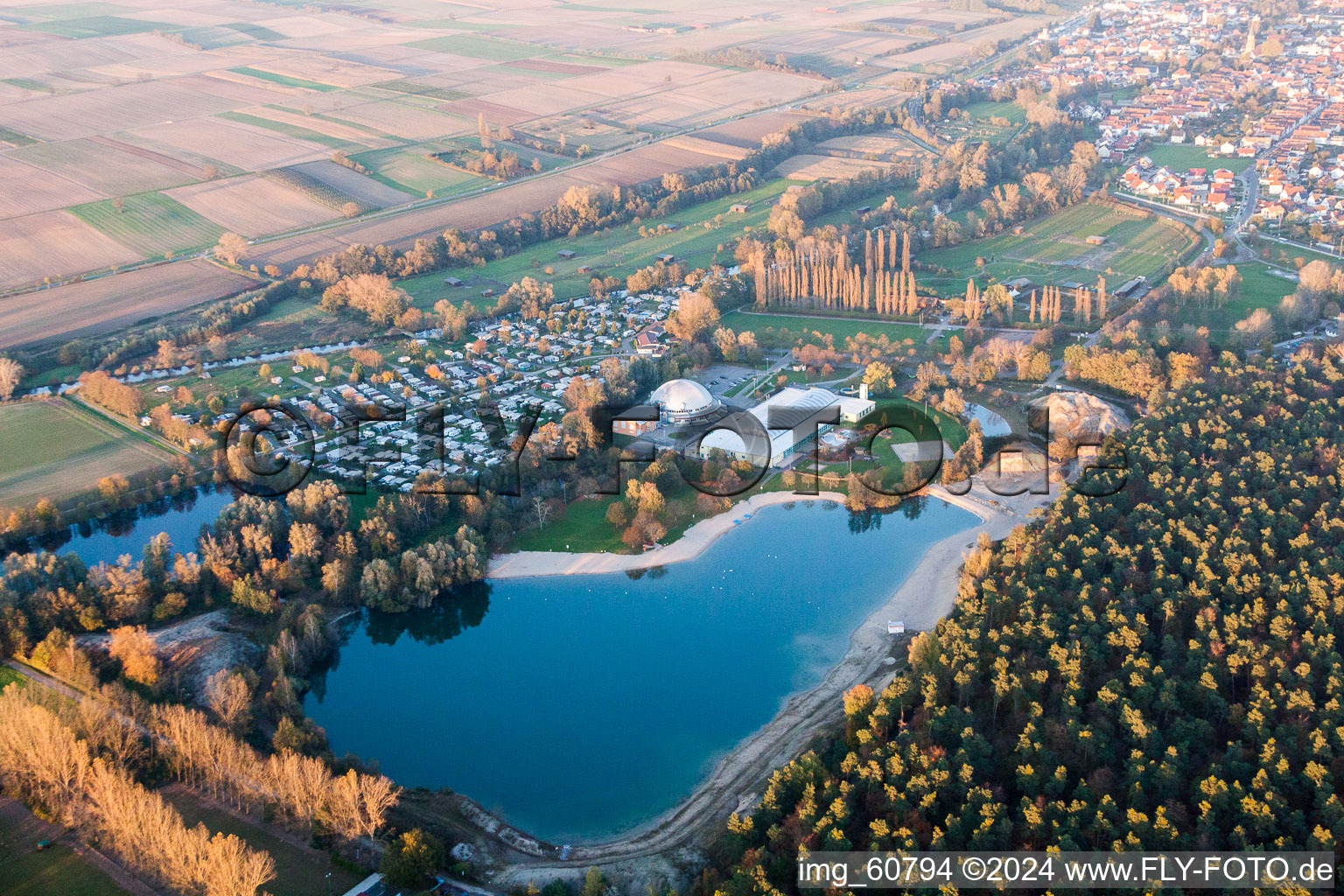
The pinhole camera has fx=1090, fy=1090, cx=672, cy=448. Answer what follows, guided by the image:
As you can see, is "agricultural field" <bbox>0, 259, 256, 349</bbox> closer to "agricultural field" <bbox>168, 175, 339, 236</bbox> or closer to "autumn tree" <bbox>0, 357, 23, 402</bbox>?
"autumn tree" <bbox>0, 357, 23, 402</bbox>

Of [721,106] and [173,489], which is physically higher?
[721,106]

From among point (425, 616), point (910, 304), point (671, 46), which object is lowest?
point (425, 616)

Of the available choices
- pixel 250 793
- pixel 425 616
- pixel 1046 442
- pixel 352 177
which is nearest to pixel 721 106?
pixel 352 177

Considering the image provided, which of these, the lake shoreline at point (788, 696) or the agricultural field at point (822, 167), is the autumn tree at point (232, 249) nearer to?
the lake shoreline at point (788, 696)

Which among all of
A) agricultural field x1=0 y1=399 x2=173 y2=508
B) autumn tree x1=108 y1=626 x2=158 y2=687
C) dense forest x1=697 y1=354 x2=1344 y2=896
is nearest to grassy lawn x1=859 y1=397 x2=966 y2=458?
dense forest x1=697 y1=354 x2=1344 y2=896

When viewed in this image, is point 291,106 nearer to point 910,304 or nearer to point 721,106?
point 721,106

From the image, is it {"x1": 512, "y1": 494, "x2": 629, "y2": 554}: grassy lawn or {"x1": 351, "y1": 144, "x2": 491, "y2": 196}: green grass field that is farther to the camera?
{"x1": 351, "y1": 144, "x2": 491, "y2": 196}: green grass field
